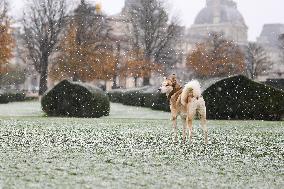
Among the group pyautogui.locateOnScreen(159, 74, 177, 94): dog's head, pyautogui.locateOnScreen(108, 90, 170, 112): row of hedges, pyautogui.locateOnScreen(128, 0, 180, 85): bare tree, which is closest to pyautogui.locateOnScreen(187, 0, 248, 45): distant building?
pyautogui.locateOnScreen(128, 0, 180, 85): bare tree

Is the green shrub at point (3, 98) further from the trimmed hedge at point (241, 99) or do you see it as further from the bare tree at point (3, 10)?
the trimmed hedge at point (241, 99)

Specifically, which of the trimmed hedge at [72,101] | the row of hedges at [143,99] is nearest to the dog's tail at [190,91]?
the trimmed hedge at [72,101]

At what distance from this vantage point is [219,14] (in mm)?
172875

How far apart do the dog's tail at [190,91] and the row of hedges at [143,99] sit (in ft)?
57.6

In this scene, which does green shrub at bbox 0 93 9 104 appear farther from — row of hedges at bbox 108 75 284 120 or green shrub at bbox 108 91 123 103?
row of hedges at bbox 108 75 284 120

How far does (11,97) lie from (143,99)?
1693cm

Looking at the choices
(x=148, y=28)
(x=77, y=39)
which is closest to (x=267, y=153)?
(x=77, y=39)

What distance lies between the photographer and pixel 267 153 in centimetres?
985

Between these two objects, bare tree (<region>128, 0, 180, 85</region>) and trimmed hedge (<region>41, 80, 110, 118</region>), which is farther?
bare tree (<region>128, 0, 180, 85</region>)

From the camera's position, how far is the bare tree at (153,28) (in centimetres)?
6550

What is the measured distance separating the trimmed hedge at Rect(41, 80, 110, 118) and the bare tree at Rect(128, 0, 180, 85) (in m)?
41.9

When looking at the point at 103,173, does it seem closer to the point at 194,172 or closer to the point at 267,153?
the point at 194,172

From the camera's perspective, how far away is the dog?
10809 millimetres

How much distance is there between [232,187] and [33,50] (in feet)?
196
